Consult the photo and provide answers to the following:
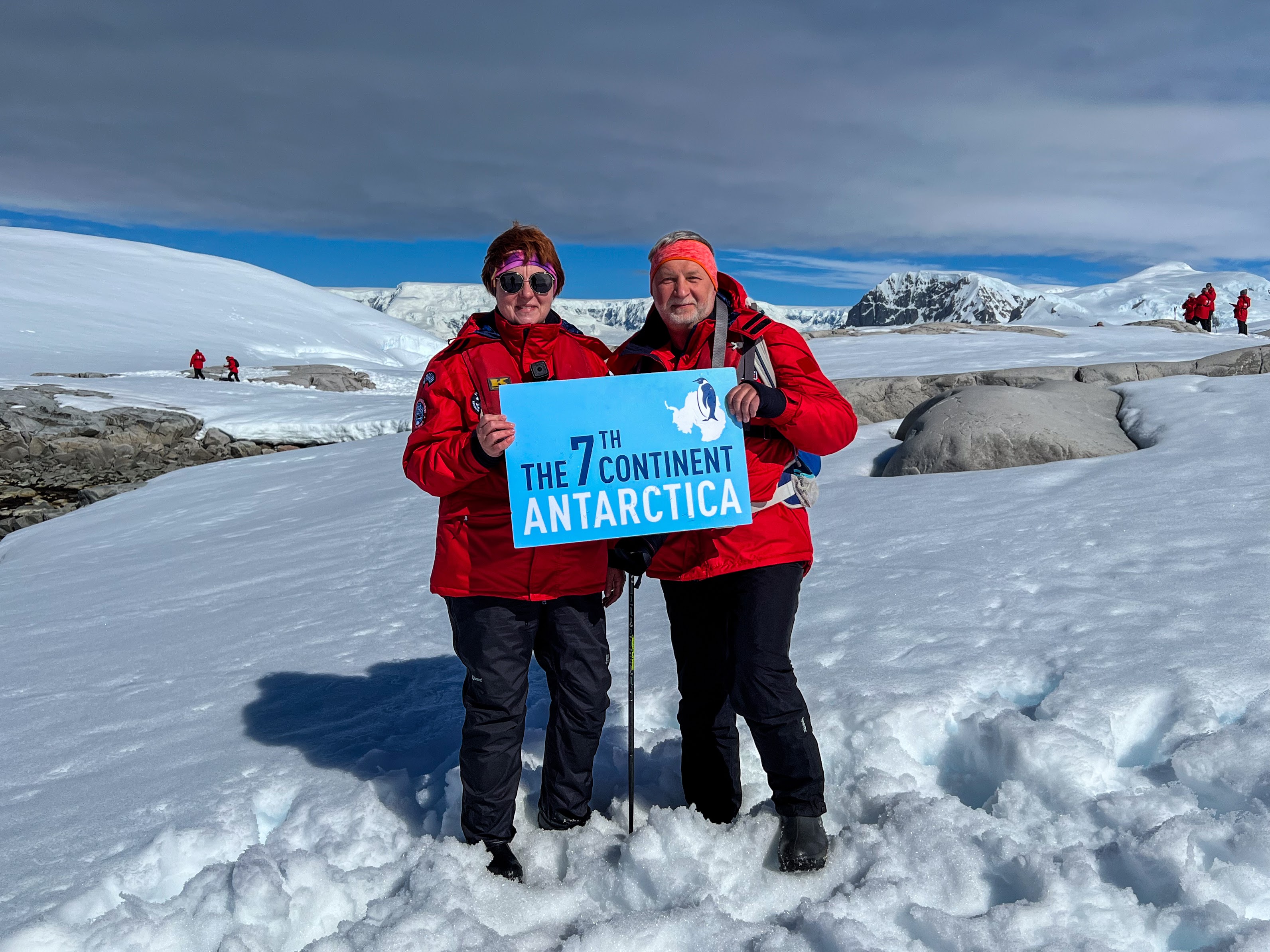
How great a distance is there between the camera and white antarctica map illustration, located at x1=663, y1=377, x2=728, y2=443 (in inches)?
99.7

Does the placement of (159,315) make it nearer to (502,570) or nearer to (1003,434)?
(1003,434)

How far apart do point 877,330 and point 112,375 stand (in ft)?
78.9

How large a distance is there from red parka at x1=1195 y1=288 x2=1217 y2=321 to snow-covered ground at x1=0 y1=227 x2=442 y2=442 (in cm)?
2198

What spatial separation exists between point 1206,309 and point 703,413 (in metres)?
27.7

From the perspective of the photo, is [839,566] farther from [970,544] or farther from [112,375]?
[112,375]

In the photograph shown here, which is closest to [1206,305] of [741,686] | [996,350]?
[996,350]

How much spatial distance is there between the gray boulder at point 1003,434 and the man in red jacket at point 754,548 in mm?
4838

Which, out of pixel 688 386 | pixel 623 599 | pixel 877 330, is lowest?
pixel 623 599

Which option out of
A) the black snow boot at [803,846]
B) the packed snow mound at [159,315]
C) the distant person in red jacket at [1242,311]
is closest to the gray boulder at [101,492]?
the black snow boot at [803,846]

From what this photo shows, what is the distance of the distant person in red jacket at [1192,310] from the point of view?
84.0ft

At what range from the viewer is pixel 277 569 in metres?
6.46

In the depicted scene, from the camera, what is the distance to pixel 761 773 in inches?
118

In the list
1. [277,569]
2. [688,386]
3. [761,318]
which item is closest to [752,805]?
[688,386]

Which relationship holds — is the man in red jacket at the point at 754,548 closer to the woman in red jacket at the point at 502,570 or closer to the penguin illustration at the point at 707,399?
the penguin illustration at the point at 707,399
